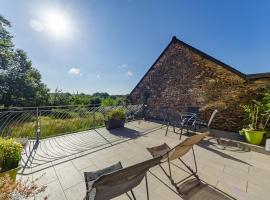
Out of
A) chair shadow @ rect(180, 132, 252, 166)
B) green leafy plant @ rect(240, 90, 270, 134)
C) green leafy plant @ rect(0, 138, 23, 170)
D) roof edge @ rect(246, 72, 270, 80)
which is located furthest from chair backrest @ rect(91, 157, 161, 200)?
roof edge @ rect(246, 72, 270, 80)

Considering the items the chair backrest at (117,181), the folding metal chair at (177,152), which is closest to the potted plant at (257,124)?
the folding metal chair at (177,152)

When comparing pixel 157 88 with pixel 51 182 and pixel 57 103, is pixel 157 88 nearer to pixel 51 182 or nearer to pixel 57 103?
pixel 51 182

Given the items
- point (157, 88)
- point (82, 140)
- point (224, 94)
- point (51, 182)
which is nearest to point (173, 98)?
point (157, 88)

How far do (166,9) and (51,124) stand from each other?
21.3ft

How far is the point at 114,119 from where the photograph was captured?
565 centimetres

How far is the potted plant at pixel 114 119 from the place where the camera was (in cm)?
556

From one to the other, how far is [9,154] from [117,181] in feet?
5.32

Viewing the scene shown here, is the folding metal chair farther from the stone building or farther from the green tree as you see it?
the green tree

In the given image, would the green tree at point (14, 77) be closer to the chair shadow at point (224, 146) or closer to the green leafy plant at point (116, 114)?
the green leafy plant at point (116, 114)

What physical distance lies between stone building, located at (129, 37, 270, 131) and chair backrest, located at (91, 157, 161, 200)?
17.8ft

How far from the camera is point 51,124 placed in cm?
562

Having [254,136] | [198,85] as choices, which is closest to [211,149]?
[254,136]

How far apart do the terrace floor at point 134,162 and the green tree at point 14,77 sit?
481 inches

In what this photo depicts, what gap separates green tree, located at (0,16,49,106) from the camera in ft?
42.7
